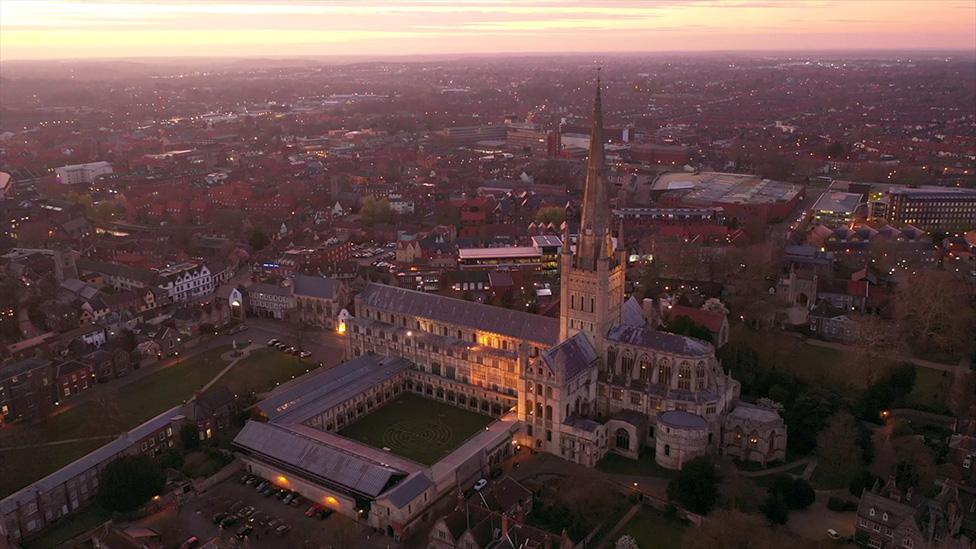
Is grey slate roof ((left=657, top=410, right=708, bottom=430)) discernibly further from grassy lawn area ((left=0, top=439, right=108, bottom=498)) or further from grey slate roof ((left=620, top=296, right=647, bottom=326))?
grassy lawn area ((left=0, top=439, right=108, bottom=498))

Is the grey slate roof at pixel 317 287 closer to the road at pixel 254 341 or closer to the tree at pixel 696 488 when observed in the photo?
the road at pixel 254 341

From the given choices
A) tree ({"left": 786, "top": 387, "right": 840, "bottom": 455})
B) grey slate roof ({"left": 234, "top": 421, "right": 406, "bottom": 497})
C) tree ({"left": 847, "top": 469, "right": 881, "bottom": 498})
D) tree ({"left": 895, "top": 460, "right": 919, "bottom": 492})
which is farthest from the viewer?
tree ({"left": 786, "top": 387, "right": 840, "bottom": 455})

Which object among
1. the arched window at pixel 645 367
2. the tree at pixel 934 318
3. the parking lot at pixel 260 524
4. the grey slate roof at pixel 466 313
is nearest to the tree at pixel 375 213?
the grey slate roof at pixel 466 313

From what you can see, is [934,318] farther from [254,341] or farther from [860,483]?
[254,341]

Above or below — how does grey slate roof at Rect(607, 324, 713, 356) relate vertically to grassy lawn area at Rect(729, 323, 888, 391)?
above

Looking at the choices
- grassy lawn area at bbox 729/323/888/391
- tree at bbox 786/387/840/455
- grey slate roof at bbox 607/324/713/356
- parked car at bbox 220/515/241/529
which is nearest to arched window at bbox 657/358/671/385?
grey slate roof at bbox 607/324/713/356

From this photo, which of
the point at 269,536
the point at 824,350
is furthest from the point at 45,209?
the point at 824,350

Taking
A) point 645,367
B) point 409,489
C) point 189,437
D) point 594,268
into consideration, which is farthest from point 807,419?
point 189,437

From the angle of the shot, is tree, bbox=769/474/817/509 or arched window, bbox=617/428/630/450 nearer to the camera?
tree, bbox=769/474/817/509
